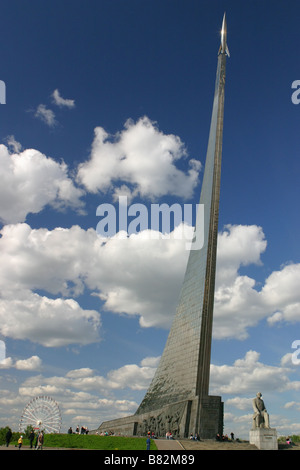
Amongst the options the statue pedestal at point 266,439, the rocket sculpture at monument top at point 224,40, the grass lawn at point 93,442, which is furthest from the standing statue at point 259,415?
the rocket sculpture at monument top at point 224,40

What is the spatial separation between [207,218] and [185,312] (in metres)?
6.54

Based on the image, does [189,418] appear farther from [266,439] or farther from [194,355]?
[266,439]

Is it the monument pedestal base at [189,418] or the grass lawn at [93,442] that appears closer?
the grass lawn at [93,442]

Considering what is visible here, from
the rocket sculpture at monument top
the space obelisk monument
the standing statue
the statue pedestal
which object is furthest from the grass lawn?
the rocket sculpture at monument top

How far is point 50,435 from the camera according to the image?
65.1ft

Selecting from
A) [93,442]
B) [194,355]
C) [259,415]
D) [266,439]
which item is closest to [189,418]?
[194,355]

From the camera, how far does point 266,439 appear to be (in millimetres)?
17906

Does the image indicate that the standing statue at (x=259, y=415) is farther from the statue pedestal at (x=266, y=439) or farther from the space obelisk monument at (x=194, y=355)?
the space obelisk monument at (x=194, y=355)

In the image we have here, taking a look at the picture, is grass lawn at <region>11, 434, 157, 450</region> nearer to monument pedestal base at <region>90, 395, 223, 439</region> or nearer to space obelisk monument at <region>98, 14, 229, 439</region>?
monument pedestal base at <region>90, 395, 223, 439</region>

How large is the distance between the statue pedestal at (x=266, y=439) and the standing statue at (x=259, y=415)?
0.28 meters

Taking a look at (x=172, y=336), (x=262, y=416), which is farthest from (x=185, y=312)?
(x=262, y=416)

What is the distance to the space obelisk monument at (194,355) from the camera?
71.3 feet

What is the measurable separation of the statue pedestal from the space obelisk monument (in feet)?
11.3
